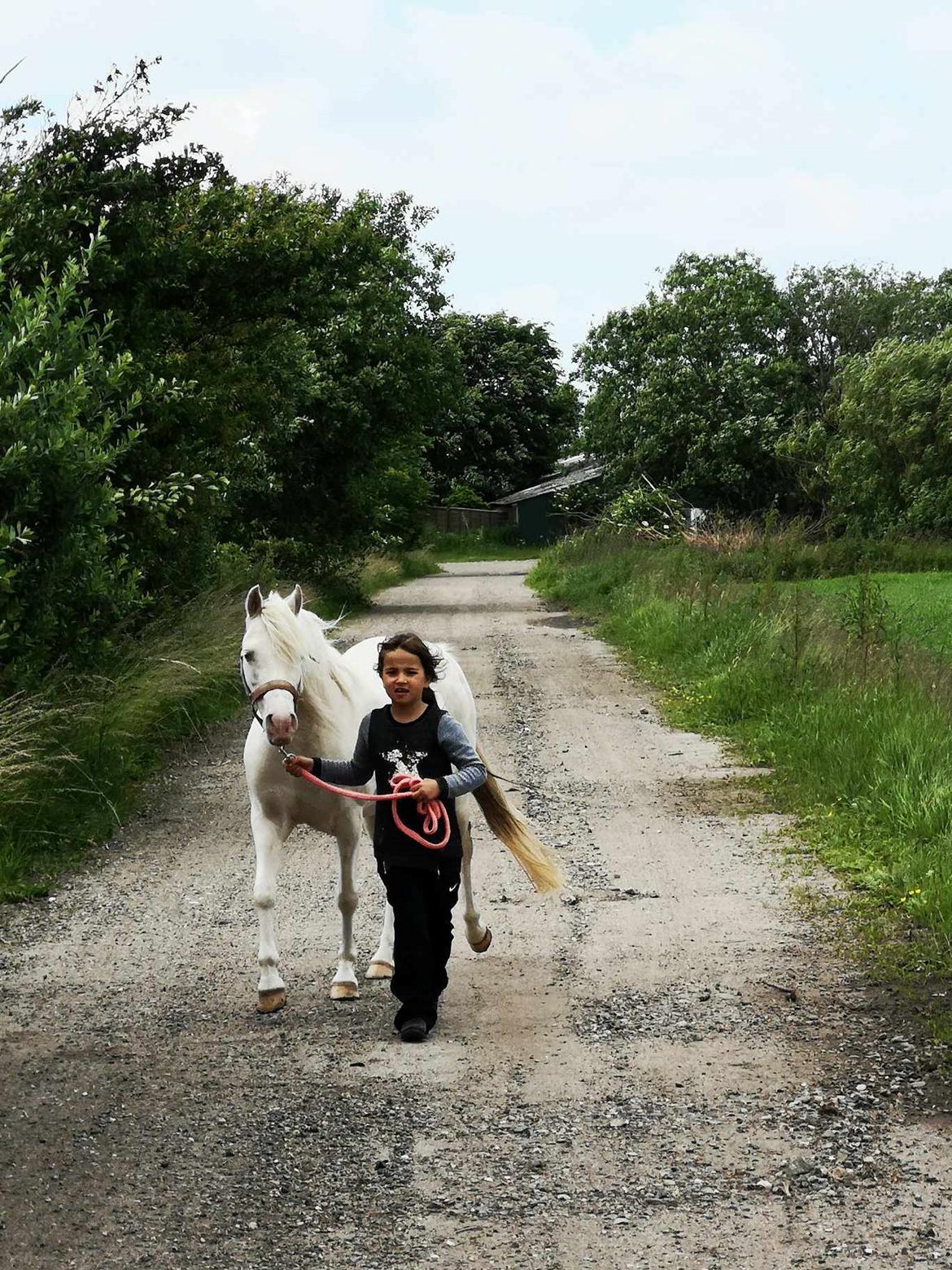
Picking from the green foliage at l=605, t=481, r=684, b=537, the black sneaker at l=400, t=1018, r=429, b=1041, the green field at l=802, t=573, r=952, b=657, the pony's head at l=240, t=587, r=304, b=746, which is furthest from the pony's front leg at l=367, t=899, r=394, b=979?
the green foliage at l=605, t=481, r=684, b=537

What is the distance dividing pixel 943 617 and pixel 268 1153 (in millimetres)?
21161

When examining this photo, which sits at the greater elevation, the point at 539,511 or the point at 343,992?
the point at 539,511

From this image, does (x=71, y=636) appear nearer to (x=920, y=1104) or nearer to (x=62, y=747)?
(x=62, y=747)

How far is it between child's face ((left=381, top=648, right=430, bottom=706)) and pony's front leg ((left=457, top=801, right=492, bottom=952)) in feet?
3.37

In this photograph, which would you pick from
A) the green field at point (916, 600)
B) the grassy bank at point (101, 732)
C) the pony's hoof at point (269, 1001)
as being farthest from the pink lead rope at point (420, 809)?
the green field at point (916, 600)

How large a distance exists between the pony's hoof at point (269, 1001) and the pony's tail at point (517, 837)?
3.82 feet

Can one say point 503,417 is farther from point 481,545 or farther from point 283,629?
point 283,629

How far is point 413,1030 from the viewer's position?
5.59 meters

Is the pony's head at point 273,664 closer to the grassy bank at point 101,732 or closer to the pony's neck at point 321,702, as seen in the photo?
the pony's neck at point 321,702

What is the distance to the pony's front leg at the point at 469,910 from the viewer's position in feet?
21.9

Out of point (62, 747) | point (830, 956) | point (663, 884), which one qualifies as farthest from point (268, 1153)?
point (62, 747)

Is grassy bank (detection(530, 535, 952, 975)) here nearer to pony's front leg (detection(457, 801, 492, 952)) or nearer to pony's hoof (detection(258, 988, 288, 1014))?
pony's front leg (detection(457, 801, 492, 952))

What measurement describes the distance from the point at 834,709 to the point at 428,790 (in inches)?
267

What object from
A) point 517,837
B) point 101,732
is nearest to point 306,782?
point 517,837
